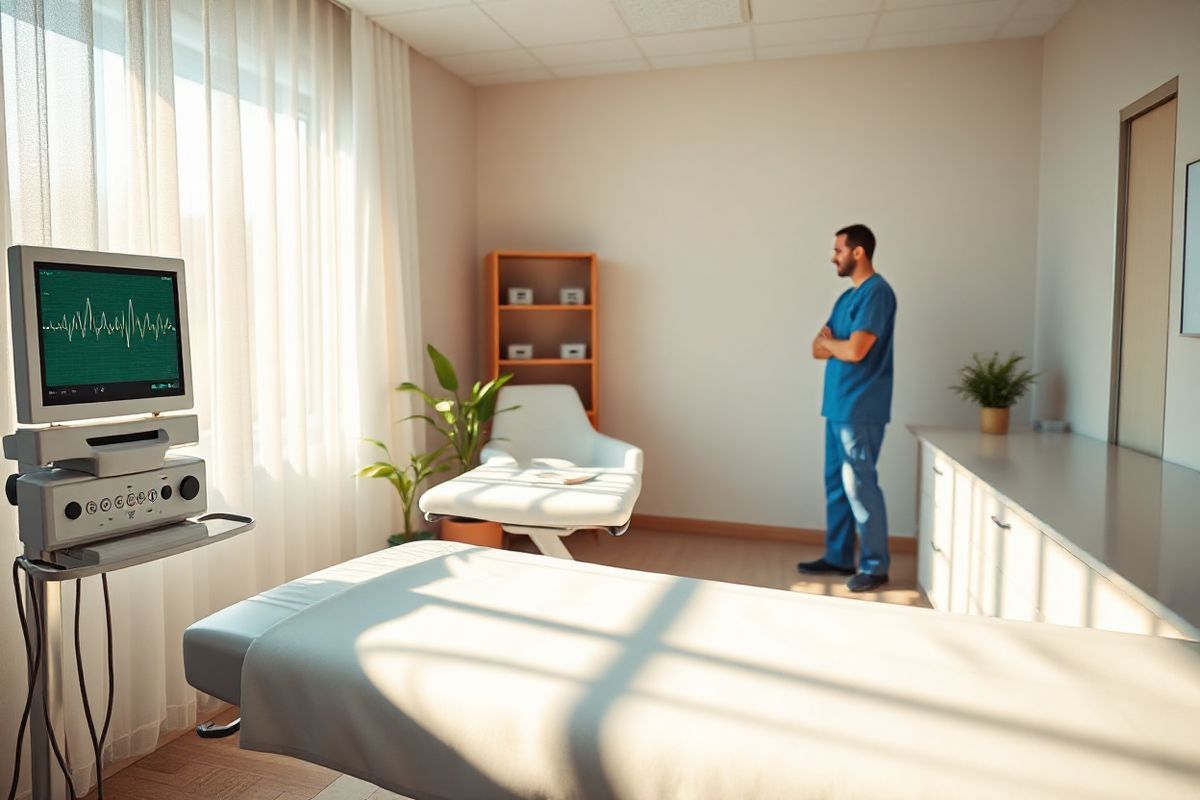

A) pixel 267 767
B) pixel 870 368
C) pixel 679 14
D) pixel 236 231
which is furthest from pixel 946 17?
pixel 267 767

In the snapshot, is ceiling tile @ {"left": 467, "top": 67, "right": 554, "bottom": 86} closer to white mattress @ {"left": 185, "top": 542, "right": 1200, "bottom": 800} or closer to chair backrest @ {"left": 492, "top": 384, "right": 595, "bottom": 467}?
chair backrest @ {"left": 492, "top": 384, "right": 595, "bottom": 467}

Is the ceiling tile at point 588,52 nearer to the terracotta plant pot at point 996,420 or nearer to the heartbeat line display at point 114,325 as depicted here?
the terracotta plant pot at point 996,420

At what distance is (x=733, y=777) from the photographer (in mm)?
964

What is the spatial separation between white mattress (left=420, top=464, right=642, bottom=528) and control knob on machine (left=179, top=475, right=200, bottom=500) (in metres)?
0.91

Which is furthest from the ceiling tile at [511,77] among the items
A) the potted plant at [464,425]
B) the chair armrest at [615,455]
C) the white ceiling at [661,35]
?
the chair armrest at [615,455]

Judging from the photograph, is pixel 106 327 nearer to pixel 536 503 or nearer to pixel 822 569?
pixel 536 503

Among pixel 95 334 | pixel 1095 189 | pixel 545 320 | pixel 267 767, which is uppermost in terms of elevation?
pixel 1095 189

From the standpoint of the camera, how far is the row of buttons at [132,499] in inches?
61.4

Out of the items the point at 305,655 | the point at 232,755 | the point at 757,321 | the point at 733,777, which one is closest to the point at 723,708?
the point at 733,777

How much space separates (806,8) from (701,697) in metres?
3.15

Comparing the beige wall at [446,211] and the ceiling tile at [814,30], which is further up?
the ceiling tile at [814,30]

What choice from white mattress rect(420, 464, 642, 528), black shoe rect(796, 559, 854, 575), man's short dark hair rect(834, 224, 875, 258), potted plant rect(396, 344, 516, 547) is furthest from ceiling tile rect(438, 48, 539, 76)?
black shoe rect(796, 559, 854, 575)

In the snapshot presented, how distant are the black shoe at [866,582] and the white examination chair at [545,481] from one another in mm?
1089

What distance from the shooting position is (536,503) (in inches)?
99.8
